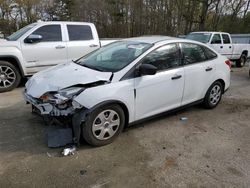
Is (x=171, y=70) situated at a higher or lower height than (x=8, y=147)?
higher

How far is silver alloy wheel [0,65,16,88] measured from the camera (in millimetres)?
6469

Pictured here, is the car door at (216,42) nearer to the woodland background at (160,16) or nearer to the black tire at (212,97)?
the black tire at (212,97)

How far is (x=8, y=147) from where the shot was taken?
361cm

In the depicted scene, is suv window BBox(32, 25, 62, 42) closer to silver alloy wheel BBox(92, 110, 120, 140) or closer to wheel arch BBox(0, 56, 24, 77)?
wheel arch BBox(0, 56, 24, 77)

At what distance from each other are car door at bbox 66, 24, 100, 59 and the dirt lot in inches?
121

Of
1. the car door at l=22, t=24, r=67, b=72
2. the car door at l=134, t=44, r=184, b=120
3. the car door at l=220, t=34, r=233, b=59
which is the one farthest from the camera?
the car door at l=220, t=34, r=233, b=59

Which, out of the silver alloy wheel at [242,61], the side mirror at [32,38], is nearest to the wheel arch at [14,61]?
the side mirror at [32,38]

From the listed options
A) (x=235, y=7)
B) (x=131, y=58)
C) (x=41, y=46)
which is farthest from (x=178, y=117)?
(x=235, y=7)

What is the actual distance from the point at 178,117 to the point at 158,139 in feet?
3.65

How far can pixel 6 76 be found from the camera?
6.54m

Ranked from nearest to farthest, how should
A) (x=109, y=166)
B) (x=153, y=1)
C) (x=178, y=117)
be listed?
(x=109, y=166)
(x=178, y=117)
(x=153, y=1)

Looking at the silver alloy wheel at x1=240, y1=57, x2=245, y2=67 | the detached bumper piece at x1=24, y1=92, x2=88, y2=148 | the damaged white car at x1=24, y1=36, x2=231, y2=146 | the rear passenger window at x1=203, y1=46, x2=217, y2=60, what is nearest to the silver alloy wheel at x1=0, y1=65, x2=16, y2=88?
the damaged white car at x1=24, y1=36, x2=231, y2=146

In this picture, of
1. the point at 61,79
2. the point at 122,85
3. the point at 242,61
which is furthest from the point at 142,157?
the point at 242,61

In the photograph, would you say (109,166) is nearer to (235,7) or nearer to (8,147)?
(8,147)
